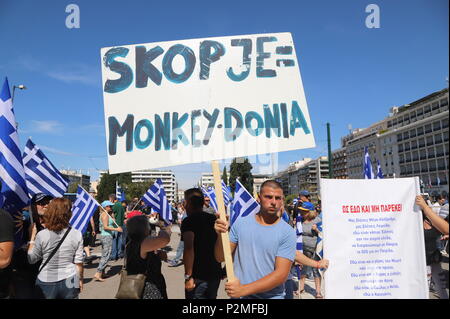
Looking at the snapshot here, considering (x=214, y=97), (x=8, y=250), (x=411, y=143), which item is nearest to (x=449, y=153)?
(x=214, y=97)

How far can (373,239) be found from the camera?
123 inches

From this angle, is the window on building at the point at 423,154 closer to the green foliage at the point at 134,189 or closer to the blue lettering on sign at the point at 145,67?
the green foliage at the point at 134,189

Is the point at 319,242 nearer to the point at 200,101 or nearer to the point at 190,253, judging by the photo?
the point at 190,253

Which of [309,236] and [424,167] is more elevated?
[424,167]

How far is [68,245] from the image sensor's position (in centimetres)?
303

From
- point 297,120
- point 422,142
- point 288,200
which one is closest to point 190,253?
point 297,120

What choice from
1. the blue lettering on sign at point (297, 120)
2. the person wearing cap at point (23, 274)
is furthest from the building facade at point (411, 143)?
the person wearing cap at point (23, 274)

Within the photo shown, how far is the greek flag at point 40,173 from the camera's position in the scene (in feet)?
18.5

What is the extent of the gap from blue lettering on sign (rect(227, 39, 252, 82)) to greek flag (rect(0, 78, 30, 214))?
261 cm

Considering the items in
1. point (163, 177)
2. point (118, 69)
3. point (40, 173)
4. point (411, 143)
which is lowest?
point (40, 173)

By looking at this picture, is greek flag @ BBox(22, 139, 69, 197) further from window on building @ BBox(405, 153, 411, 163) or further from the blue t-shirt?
window on building @ BBox(405, 153, 411, 163)

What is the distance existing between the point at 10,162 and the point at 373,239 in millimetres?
3953

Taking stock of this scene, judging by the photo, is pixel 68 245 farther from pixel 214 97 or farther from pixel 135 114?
pixel 214 97

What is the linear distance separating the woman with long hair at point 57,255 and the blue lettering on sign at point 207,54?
1913 millimetres
